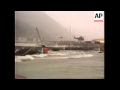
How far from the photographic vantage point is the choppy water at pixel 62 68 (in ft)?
12.6

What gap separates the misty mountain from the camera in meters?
3.80

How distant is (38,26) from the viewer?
387 cm

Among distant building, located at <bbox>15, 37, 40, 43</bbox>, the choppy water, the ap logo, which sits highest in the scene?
the ap logo

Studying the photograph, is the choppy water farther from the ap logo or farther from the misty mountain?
the ap logo

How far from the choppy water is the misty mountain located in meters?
0.40

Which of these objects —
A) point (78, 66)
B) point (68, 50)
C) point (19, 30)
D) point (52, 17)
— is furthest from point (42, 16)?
→ point (78, 66)

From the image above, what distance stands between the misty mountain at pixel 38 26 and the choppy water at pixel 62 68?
0.40m

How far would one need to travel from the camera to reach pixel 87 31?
12.9 feet

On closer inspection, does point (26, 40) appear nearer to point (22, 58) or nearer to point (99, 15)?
point (22, 58)

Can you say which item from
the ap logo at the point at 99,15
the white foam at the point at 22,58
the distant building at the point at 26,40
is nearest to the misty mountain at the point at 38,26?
the distant building at the point at 26,40

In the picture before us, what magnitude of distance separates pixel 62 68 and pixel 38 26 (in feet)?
2.64

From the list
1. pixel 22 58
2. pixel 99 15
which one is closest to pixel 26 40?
pixel 22 58

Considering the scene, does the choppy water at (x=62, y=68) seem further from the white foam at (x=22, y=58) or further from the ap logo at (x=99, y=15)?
the ap logo at (x=99, y=15)

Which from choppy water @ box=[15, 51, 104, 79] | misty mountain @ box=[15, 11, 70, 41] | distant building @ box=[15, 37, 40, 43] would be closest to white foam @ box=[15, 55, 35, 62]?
choppy water @ box=[15, 51, 104, 79]
